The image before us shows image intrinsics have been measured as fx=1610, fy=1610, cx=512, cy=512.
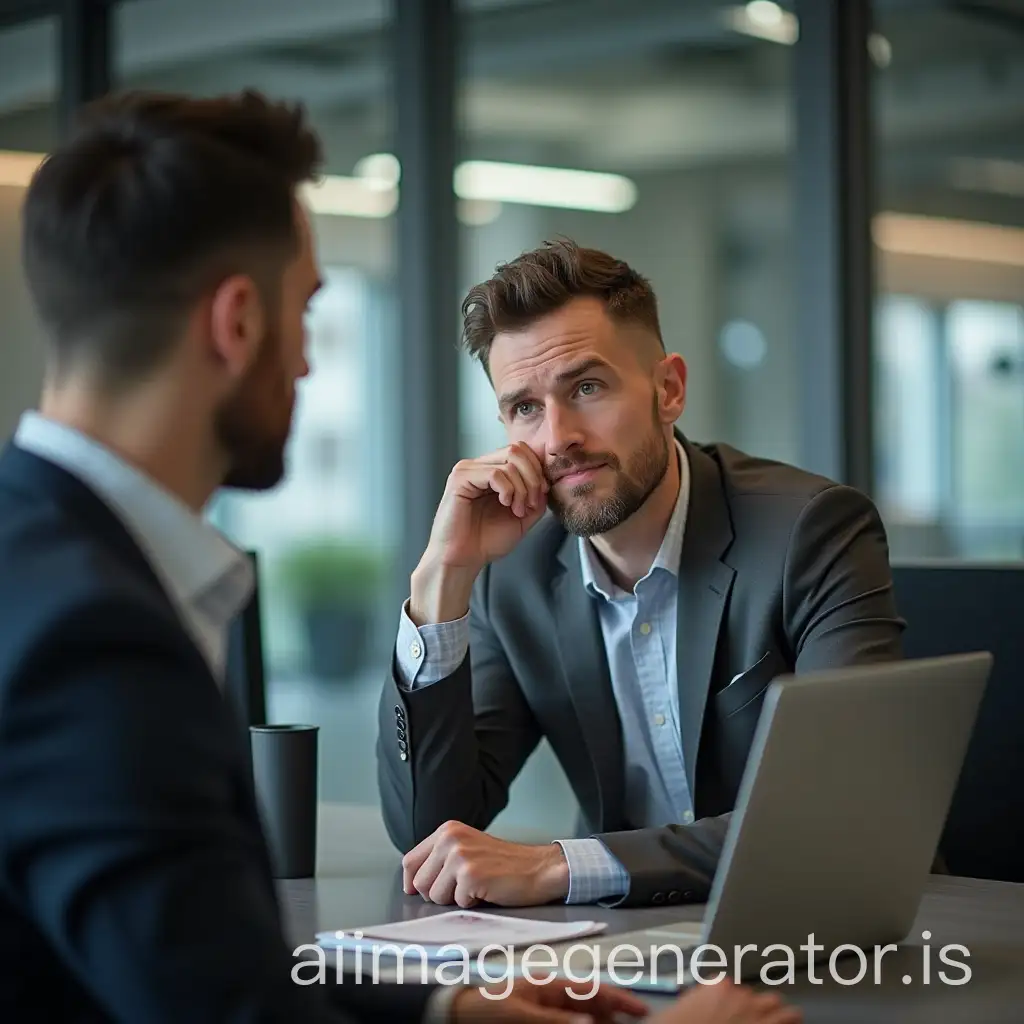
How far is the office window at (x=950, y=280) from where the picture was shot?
3709 millimetres

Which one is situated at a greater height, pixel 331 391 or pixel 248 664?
pixel 331 391

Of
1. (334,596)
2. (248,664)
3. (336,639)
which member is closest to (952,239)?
(334,596)

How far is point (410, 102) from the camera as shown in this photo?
4.20 m

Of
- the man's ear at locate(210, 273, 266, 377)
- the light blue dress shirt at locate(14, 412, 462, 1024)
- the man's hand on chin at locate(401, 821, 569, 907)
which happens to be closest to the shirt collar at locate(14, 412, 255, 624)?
the light blue dress shirt at locate(14, 412, 462, 1024)

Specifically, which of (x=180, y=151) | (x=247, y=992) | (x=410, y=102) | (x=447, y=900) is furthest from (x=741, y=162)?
(x=247, y=992)

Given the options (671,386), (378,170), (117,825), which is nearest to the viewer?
(117,825)

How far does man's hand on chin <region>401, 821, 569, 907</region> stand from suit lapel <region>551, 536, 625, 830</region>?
509 millimetres

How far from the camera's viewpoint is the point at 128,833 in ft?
2.98

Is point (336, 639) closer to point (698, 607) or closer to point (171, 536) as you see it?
point (698, 607)

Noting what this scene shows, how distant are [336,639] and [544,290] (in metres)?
2.82

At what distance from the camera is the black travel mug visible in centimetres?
188

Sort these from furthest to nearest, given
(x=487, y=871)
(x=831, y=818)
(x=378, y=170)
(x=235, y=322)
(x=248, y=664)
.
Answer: (x=378, y=170), (x=248, y=664), (x=487, y=871), (x=831, y=818), (x=235, y=322)

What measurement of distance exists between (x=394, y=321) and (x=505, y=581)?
222 cm

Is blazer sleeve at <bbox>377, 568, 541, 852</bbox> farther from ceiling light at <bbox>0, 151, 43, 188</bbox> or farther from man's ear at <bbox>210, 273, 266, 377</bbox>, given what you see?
ceiling light at <bbox>0, 151, 43, 188</bbox>
